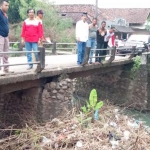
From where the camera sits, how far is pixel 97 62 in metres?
12.2

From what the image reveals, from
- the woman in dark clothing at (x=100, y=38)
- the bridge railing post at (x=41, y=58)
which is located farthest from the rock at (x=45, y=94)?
the woman in dark clothing at (x=100, y=38)

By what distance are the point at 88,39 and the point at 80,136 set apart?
5649 millimetres

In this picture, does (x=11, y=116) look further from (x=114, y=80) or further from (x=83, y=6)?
(x=83, y=6)

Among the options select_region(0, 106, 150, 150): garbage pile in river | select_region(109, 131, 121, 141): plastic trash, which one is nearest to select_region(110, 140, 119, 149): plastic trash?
select_region(0, 106, 150, 150): garbage pile in river

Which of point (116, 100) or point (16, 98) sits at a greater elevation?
point (16, 98)

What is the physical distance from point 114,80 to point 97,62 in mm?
4863

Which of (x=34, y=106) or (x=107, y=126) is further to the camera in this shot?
(x=34, y=106)

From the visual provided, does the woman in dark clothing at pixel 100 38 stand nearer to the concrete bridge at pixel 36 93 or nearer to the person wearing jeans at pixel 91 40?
the person wearing jeans at pixel 91 40

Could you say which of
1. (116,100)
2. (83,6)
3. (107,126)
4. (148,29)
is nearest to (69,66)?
(107,126)

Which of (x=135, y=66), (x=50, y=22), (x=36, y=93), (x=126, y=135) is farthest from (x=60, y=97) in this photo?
(x=50, y=22)

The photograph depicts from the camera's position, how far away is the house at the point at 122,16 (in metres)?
34.0

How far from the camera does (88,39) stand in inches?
434

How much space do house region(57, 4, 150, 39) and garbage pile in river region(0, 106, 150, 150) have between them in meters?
27.3

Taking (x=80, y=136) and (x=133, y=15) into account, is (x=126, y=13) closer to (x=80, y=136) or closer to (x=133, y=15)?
(x=133, y=15)
